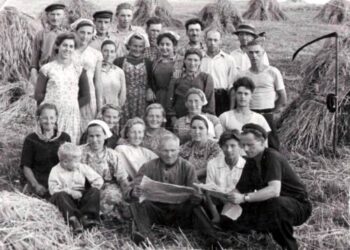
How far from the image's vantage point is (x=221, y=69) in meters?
6.55

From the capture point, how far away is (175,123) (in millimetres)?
6086

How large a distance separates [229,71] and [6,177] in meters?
2.64

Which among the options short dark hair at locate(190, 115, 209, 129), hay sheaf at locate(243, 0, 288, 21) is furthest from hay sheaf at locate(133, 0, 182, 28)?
short dark hair at locate(190, 115, 209, 129)

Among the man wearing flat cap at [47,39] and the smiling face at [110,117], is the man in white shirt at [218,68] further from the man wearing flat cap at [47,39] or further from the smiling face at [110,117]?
the man wearing flat cap at [47,39]

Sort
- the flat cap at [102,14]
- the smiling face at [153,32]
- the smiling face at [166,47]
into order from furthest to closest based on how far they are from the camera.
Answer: the smiling face at [153,32], the flat cap at [102,14], the smiling face at [166,47]

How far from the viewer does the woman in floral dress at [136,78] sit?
6.49 m

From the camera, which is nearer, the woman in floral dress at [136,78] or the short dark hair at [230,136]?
the short dark hair at [230,136]

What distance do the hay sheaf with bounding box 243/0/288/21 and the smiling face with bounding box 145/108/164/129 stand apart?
735 cm

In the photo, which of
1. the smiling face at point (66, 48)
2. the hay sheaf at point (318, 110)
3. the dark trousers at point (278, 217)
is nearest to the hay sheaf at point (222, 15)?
the hay sheaf at point (318, 110)

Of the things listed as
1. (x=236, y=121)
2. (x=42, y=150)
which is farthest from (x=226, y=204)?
(x=42, y=150)

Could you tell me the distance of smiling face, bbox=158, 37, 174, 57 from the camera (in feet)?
20.9

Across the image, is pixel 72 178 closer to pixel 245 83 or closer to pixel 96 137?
pixel 96 137

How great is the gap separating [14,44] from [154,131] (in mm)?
3863

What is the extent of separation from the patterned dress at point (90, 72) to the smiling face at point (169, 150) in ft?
4.63
